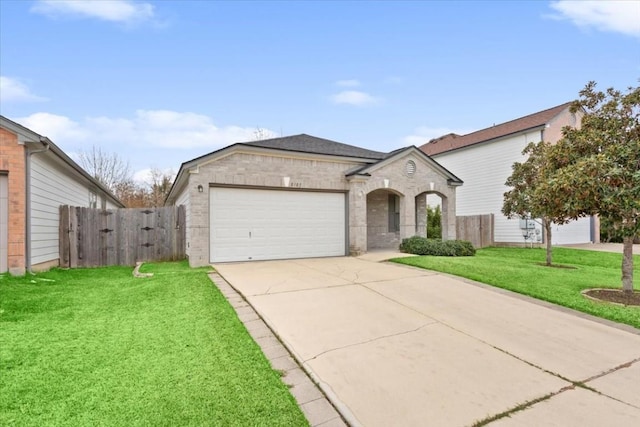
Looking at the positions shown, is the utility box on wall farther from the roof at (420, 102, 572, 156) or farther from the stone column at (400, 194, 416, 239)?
the stone column at (400, 194, 416, 239)

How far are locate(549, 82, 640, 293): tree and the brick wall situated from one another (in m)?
11.7

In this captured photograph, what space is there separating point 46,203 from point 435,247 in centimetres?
1201

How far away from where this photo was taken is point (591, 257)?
39.2ft

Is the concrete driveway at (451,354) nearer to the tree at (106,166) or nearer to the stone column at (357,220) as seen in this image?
the stone column at (357,220)

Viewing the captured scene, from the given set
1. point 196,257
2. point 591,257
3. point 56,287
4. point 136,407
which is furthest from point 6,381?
point 591,257

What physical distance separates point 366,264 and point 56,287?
7.42 m

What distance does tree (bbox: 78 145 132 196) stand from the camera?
2566 cm

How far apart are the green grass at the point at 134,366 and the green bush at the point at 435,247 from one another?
778 cm

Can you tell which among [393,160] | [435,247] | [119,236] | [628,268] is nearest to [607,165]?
[628,268]

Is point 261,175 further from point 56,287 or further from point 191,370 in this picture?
point 191,370

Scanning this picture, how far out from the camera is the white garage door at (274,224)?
9445mm

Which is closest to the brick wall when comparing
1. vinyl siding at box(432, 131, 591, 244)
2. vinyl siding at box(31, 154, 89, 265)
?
vinyl siding at box(31, 154, 89, 265)

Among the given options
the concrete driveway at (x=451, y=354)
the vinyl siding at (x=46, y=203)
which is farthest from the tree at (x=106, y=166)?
the concrete driveway at (x=451, y=354)

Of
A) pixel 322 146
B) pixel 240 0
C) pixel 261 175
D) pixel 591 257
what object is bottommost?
pixel 591 257
